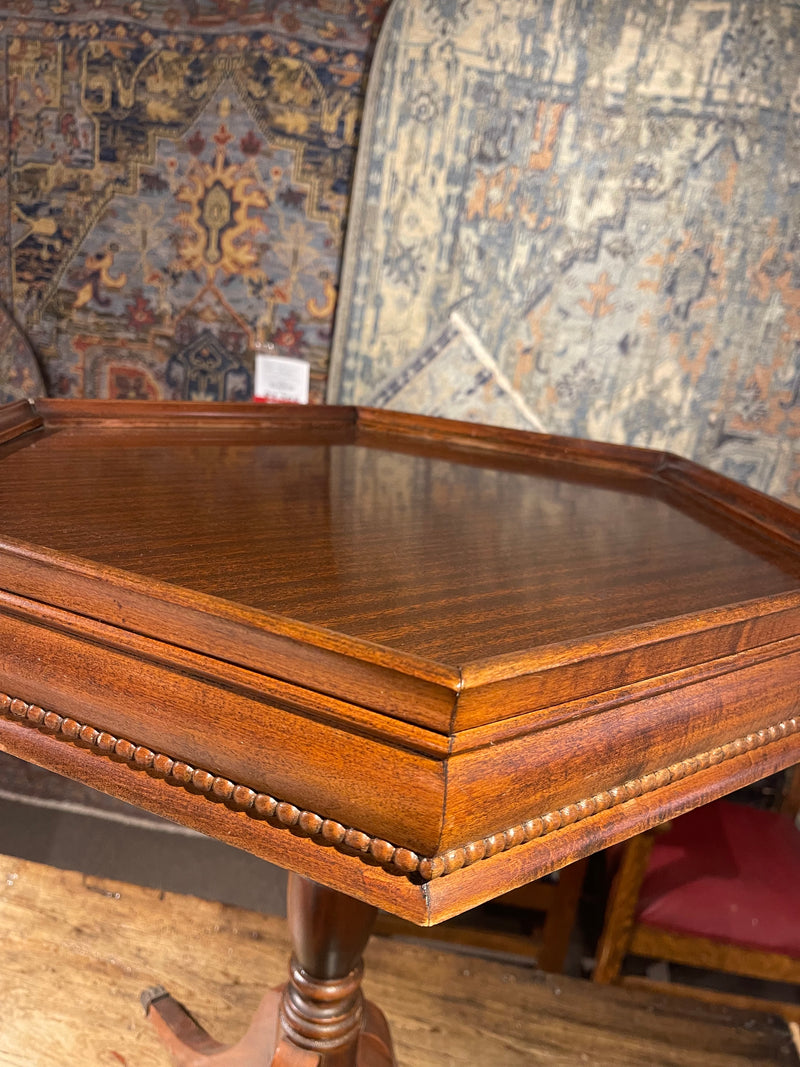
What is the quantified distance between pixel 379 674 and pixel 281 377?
5.32 feet

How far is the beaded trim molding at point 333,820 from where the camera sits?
50 cm

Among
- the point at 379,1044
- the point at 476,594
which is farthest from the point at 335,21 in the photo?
the point at 379,1044

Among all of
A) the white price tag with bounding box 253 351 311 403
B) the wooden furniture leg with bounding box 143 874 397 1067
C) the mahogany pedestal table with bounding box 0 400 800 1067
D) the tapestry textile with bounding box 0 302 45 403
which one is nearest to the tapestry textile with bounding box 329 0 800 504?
the white price tag with bounding box 253 351 311 403

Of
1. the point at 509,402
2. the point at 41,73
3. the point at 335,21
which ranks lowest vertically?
the point at 509,402

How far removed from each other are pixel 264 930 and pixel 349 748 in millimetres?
1216

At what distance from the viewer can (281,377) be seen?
2016 millimetres

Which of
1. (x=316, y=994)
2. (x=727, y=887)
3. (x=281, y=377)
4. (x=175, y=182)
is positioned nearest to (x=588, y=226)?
(x=281, y=377)

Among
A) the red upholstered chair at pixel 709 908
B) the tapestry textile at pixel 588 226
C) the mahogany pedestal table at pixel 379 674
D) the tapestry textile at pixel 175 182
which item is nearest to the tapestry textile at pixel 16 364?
the tapestry textile at pixel 175 182

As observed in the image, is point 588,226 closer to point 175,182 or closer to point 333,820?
point 175,182

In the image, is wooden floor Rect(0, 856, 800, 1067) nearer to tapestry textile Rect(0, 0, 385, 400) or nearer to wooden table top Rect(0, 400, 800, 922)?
wooden table top Rect(0, 400, 800, 922)

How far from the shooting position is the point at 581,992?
1.45m

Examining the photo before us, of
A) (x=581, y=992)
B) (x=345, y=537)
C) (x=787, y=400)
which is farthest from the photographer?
(x=787, y=400)

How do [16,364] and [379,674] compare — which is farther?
[16,364]

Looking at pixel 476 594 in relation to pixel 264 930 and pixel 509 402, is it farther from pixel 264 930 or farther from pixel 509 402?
pixel 509 402
